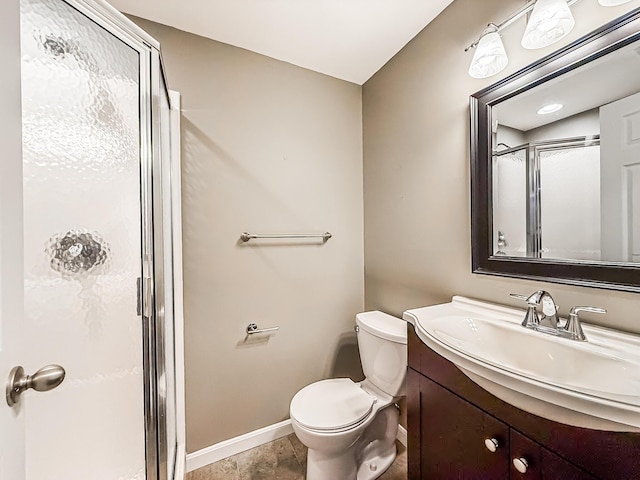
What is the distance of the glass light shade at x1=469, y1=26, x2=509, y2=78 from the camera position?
106 centimetres

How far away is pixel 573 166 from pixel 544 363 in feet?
2.19

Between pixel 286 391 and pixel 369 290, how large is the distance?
0.85 m

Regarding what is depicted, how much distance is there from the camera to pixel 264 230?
1665mm

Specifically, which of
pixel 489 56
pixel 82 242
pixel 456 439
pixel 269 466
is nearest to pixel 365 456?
pixel 269 466

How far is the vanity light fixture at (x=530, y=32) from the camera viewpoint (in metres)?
0.88

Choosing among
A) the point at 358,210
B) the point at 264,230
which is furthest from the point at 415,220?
the point at 264,230

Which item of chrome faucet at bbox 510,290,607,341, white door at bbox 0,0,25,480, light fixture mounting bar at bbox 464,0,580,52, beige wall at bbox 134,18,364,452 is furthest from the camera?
beige wall at bbox 134,18,364,452

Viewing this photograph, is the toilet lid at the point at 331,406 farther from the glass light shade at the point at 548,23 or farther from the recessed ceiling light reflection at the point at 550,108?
the glass light shade at the point at 548,23

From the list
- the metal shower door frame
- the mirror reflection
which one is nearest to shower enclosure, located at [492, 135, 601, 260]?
the mirror reflection

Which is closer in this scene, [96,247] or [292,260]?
[96,247]

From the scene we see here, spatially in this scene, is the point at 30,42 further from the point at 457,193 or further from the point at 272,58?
the point at 457,193

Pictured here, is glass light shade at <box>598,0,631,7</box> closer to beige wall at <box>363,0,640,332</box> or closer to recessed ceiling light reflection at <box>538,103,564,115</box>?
beige wall at <box>363,0,640,332</box>

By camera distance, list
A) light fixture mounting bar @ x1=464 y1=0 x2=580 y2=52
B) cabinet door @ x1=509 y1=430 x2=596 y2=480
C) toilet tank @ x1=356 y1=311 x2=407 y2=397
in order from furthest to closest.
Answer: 1. toilet tank @ x1=356 y1=311 x2=407 y2=397
2. light fixture mounting bar @ x1=464 y1=0 x2=580 y2=52
3. cabinet door @ x1=509 y1=430 x2=596 y2=480

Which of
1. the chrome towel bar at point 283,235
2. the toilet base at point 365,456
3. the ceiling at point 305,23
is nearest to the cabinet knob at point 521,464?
the toilet base at point 365,456
